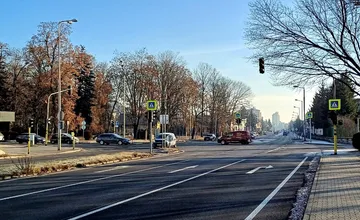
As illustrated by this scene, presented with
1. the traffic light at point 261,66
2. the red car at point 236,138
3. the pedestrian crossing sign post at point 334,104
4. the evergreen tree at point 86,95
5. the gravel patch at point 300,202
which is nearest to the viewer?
the gravel patch at point 300,202

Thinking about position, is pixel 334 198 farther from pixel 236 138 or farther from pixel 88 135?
pixel 88 135

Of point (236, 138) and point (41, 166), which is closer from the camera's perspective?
point (41, 166)

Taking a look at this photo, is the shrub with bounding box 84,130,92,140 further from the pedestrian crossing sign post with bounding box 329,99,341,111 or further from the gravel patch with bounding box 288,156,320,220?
the gravel patch with bounding box 288,156,320,220

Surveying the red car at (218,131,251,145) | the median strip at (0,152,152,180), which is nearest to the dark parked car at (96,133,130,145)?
the red car at (218,131,251,145)

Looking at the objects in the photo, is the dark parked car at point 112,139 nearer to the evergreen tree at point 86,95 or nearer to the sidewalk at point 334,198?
the evergreen tree at point 86,95

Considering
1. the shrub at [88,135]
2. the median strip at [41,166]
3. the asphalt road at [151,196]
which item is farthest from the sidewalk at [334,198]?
the shrub at [88,135]

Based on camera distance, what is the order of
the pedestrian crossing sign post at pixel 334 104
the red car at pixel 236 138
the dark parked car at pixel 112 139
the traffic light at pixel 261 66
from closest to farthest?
the traffic light at pixel 261 66 < the pedestrian crossing sign post at pixel 334 104 < the dark parked car at pixel 112 139 < the red car at pixel 236 138

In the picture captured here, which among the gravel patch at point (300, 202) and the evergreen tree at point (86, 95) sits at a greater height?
the evergreen tree at point (86, 95)

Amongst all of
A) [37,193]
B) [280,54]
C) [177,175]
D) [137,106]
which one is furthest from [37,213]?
[137,106]

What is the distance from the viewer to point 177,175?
1675cm

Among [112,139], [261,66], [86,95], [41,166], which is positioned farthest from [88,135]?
[41,166]

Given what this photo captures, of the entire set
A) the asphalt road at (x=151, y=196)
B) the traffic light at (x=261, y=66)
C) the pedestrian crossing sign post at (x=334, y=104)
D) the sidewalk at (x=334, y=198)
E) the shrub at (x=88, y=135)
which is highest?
the traffic light at (x=261, y=66)

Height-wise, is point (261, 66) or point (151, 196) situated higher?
point (261, 66)

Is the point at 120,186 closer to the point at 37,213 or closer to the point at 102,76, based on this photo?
the point at 37,213
